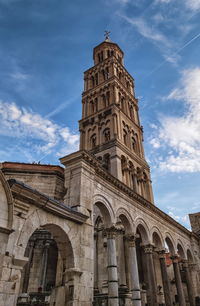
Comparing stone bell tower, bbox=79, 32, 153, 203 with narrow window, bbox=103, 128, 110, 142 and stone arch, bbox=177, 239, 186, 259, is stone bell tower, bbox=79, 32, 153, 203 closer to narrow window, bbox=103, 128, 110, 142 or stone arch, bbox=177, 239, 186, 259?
narrow window, bbox=103, 128, 110, 142

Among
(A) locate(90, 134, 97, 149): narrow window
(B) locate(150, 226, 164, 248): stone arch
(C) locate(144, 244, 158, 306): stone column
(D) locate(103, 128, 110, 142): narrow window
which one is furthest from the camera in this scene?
(A) locate(90, 134, 97, 149): narrow window

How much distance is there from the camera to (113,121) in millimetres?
25750

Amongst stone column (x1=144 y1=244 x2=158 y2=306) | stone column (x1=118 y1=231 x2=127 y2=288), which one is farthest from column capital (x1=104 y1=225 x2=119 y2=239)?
stone column (x1=144 y1=244 x2=158 y2=306)

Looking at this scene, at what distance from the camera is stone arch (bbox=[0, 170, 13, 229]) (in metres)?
7.43

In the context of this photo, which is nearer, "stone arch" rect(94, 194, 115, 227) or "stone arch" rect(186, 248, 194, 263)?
"stone arch" rect(94, 194, 115, 227)

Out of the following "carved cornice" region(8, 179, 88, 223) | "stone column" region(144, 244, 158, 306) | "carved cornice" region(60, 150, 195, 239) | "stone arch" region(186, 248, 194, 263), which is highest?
"carved cornice" region(60, 150, 195, 239)

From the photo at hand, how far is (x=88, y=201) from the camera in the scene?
11.9 m

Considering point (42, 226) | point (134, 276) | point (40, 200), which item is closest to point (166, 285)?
point (134, 276)

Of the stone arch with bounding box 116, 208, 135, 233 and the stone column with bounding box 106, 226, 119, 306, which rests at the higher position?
the stone arch with bounding box 116, 208, 135, 233

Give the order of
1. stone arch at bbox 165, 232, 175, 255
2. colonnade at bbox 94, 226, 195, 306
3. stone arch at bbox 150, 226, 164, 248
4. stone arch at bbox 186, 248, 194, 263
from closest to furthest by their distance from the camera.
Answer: colonnade at bbox 94, 226, 195, 306 < stone arch at bbox 150, 226, 164, 248 < stone arch at bbox 165, 232, 175, 255 < stone arch at bbox 186, 248, 194, 263

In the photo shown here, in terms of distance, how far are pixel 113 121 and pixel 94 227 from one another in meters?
12.1

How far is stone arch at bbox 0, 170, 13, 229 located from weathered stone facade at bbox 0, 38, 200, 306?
1.2 inches

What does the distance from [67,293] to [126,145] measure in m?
18.9

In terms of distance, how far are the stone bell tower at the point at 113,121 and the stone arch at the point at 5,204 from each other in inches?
585
